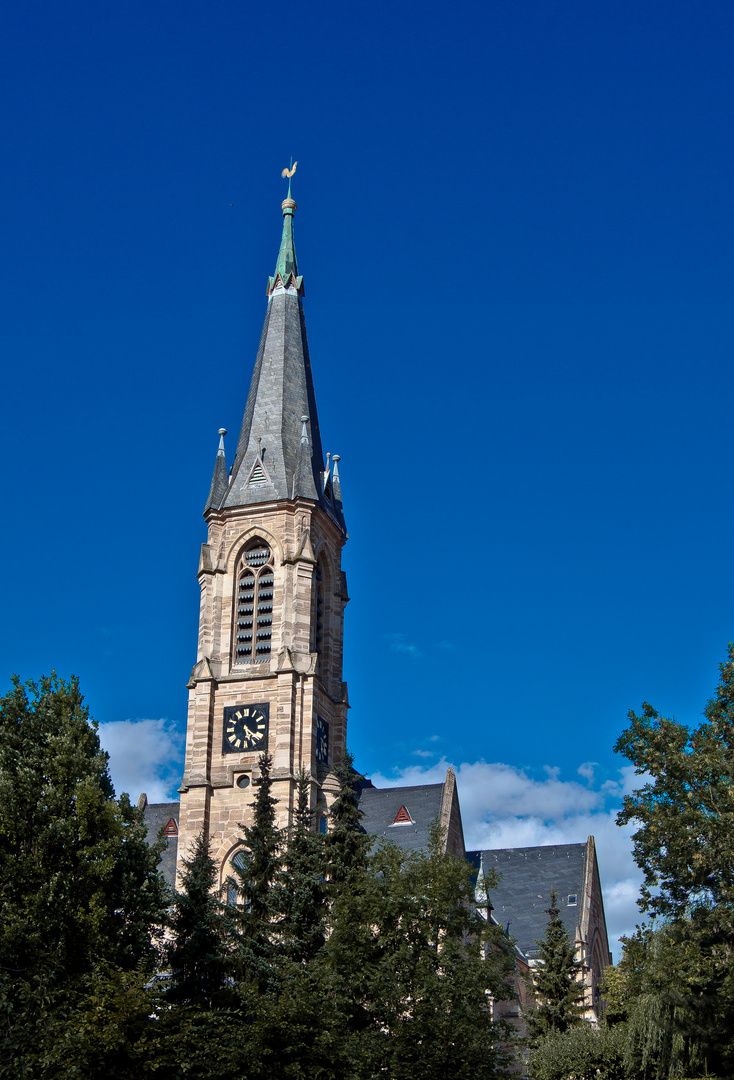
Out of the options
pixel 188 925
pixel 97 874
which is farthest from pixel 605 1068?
pixel 97 874

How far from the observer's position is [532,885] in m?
51.8

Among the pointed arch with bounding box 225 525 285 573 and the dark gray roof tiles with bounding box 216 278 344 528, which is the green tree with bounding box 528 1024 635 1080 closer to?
the pointed arch with bounding box 225 525 285 573

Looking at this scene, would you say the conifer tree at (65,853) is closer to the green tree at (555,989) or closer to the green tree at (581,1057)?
the green tree at (581,1057)

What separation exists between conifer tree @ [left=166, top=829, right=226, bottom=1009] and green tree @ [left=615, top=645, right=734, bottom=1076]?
29.1ft

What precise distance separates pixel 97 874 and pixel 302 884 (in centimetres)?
604

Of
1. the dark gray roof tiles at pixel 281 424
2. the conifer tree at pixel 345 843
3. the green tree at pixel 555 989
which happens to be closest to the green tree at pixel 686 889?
the conifer tree at pixel 345 843

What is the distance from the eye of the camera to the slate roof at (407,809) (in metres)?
45.3

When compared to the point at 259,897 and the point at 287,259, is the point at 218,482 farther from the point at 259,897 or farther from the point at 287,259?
the point at 259,897

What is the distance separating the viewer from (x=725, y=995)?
25609 mm

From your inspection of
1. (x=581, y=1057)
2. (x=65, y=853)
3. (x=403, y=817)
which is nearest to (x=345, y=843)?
(x=65, y=853)

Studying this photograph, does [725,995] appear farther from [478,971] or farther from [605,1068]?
[605,1068]

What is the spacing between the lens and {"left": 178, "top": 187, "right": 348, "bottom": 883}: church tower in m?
45.2

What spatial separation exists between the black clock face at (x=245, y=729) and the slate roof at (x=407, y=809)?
4586 mm

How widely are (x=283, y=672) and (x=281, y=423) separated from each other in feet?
37.6
